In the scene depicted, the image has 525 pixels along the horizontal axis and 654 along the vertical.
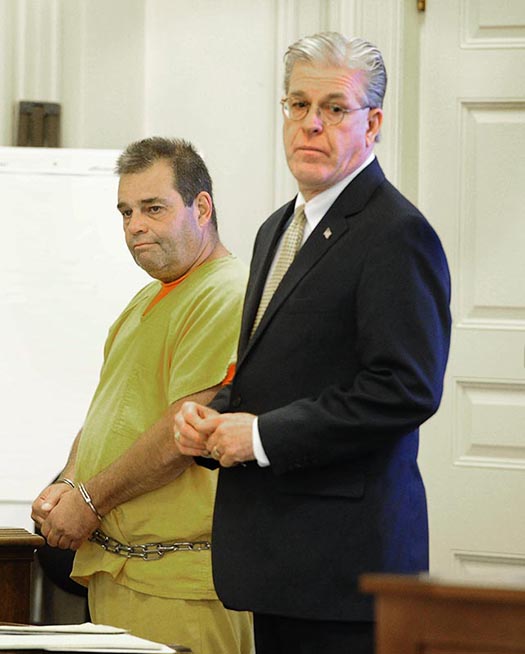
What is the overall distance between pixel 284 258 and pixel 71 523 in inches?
31.9

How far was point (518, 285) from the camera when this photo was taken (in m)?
3.71

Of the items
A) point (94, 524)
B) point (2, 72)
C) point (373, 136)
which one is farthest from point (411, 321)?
point (2, 72)

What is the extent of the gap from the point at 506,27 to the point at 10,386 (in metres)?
1.92

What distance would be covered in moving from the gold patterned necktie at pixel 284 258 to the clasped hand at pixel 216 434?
0.19 meters

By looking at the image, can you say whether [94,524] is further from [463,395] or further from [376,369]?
[463,395]

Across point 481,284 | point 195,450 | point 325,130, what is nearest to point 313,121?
point 325,130

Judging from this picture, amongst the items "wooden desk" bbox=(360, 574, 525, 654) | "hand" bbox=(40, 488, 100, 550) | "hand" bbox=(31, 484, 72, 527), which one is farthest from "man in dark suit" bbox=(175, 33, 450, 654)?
"wooden desk" bbox=(360, 574, 525, 654)

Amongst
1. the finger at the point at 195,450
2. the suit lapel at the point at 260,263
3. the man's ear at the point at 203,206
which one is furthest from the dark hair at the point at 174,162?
the finger at the point at 195,450

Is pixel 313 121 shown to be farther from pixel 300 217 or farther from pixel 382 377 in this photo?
pixel 382 377

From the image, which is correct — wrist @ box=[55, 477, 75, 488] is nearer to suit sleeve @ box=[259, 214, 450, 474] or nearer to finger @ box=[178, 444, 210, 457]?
finger @ box=[178, 444, 210, 457]

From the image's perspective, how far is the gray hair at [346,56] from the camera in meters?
1.95

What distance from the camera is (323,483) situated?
6.10 ft

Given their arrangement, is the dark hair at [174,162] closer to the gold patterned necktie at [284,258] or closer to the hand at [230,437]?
the gold patterned necktie at [284,258]

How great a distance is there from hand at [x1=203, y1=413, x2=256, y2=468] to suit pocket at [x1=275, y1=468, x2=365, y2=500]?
8 cm
